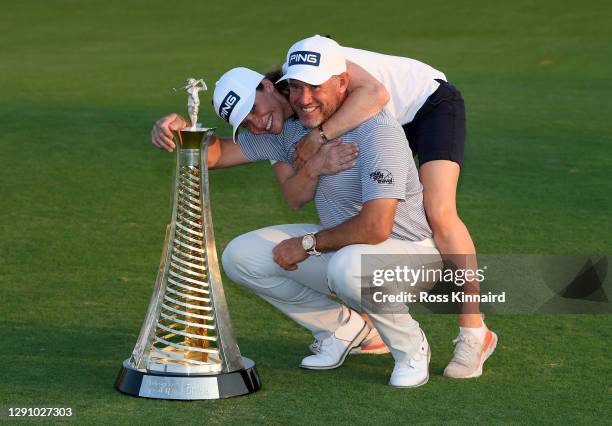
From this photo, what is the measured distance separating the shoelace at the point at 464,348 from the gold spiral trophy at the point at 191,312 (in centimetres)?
84

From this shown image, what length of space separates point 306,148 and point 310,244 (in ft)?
1.32

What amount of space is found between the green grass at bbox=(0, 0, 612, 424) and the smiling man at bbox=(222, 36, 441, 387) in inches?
7.1

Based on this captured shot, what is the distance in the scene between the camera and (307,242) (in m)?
5.29

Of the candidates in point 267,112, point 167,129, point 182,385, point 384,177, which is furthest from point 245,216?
point 182,385

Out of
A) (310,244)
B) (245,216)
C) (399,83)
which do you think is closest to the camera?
(310,244)

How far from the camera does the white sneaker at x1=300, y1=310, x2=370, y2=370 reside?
543cm

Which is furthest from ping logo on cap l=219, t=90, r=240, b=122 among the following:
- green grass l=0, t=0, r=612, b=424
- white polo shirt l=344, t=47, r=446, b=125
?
green grass l=0, t=0, r=612, b=424

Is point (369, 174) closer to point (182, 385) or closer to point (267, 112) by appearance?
point (267, 112)

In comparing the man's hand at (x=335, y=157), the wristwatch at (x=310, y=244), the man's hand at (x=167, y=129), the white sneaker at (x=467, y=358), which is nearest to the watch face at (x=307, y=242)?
the wristwatch at (x=310, y=244)

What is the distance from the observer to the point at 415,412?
485 centimetres

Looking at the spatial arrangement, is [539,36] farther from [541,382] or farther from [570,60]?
[541,382]

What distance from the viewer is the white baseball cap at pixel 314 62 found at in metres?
5.08

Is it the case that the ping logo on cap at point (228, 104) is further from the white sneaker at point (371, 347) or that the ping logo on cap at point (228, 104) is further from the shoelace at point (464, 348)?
the shoelace at point (464, 348)

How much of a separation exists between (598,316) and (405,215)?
1438 millimetres
